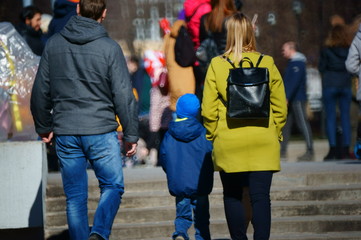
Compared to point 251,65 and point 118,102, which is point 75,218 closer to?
point 118,102

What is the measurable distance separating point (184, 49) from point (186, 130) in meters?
3.43

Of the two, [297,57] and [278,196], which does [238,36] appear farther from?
[297,57]

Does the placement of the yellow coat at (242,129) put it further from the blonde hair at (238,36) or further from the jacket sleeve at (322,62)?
the jacket sleeve at (322,62)

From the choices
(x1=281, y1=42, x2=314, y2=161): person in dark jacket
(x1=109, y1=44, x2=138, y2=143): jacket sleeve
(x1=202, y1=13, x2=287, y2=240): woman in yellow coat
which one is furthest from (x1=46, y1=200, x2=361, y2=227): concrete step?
(x1=281, y1=42, x2=314, y2=161): person in dark jacket

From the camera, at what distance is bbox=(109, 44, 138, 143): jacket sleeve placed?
7.58 meters

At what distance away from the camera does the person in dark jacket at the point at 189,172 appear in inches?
356

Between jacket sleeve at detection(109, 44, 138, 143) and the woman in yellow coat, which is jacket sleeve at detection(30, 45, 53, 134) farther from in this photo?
the woman in yellow coat

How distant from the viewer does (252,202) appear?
7562 mm

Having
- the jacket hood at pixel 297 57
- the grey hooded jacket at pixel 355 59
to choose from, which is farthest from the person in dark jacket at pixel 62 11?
the jacket hood at pixel 297 57

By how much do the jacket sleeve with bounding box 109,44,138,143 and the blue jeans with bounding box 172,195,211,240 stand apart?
1.59 meters

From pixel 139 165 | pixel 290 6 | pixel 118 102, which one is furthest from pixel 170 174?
pixel 290 6

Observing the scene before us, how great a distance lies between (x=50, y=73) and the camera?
7719 mm

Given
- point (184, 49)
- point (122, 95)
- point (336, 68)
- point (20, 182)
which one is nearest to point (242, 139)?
point (122, 95)

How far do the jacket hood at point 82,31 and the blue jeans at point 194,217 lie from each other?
6.70ft
